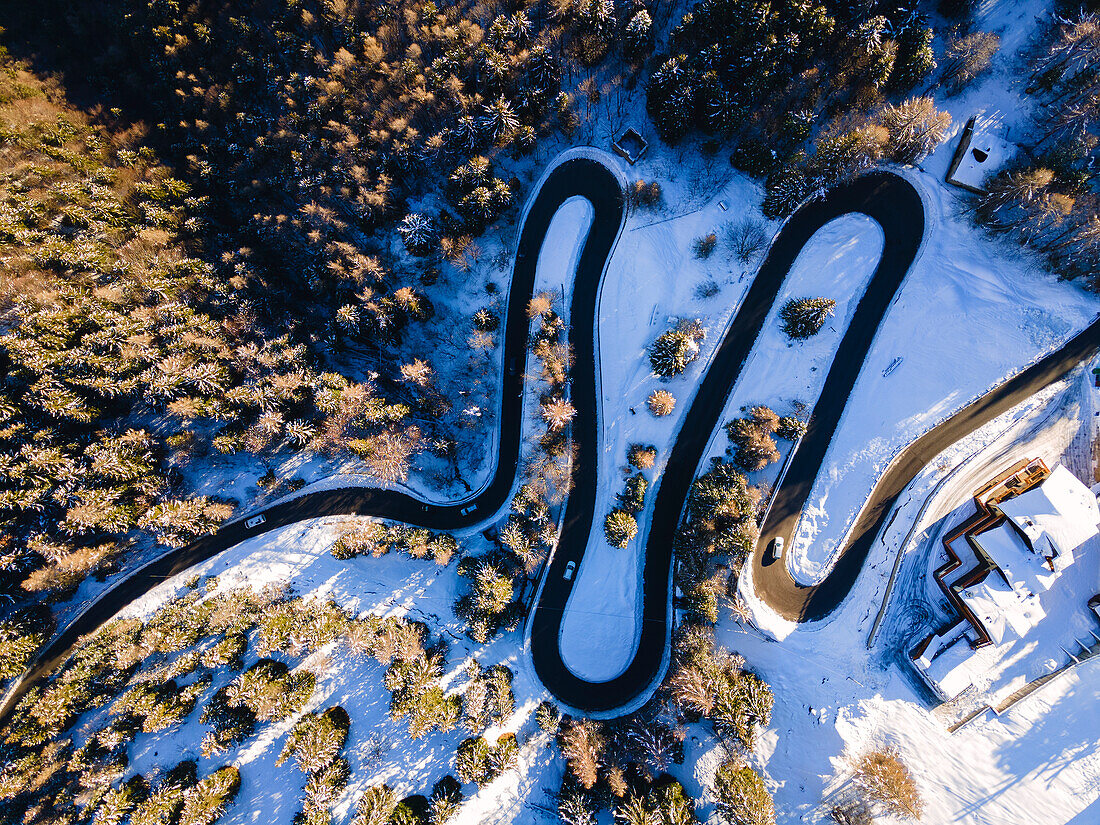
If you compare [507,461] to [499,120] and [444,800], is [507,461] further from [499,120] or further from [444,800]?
[499,120]

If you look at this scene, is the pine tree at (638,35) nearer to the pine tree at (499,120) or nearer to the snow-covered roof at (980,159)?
the pine tree at (499,120)

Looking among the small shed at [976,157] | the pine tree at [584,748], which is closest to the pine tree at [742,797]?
the pine tree at [584,748]

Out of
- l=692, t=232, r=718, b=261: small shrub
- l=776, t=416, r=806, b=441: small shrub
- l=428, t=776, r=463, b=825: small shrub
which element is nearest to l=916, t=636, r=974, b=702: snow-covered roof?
l=776, t=416, r=806, b=441: small shrub

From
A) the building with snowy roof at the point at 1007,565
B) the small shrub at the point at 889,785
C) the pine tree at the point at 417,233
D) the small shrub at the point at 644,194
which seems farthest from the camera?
the pine tree at the point at 417,233

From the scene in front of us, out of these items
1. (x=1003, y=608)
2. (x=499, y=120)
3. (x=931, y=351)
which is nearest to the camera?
(x=1003, y=608)

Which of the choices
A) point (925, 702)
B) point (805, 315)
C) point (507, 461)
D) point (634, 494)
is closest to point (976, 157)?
point (805, 315)

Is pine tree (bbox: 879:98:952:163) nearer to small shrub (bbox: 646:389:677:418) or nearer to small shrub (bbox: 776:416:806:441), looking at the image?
small shrub (bbox: 776:416:806:441)
